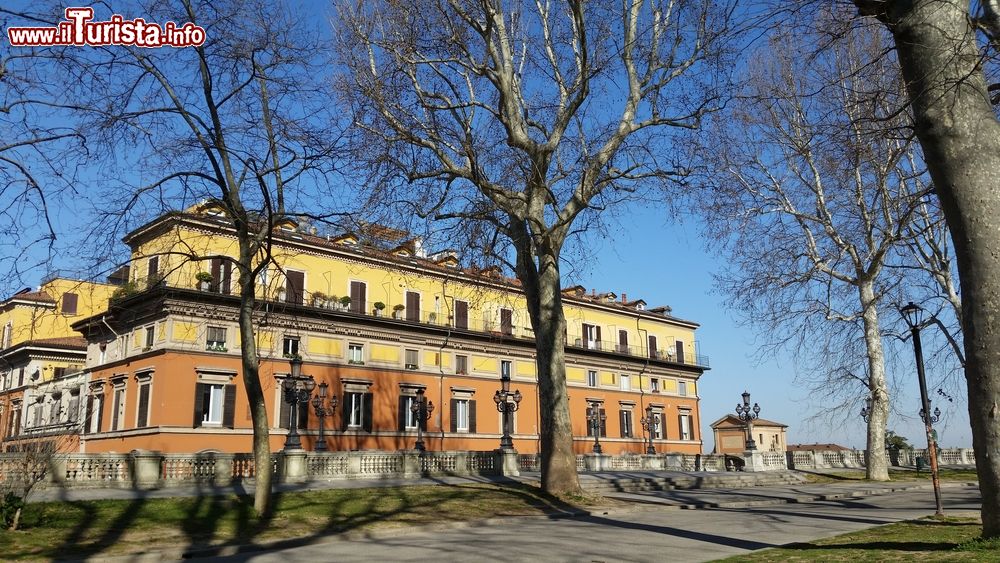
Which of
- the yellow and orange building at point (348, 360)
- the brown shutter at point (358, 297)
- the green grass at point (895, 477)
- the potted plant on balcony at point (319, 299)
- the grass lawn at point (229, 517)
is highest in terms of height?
the brown shutter at point (358, 297)

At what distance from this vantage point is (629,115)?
58.6 feet

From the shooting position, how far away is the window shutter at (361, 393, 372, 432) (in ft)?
130

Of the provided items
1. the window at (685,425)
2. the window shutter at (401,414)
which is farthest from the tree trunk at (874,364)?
the window at (685,425)

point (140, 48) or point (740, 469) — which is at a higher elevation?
point (140, 48)

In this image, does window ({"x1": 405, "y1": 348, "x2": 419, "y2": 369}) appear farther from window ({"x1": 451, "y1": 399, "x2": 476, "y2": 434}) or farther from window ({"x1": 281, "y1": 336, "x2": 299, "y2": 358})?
window ({"x1": 281, "y1": 336, "x2": 299, "y2": 358})

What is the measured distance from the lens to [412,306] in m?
43.7

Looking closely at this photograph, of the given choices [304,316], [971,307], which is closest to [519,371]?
[304,316]

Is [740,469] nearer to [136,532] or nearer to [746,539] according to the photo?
[746,539]

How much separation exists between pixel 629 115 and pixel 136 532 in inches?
525

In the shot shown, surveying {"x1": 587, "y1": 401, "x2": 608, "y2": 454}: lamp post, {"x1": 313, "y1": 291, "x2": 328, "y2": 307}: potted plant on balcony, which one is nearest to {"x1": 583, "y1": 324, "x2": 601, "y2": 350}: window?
{"x1": 587, "y1": 401, "x2": 608, "y2": 454}: lamp post

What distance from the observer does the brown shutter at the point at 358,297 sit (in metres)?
40.9

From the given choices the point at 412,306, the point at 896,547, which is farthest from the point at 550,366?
the point at 412,306

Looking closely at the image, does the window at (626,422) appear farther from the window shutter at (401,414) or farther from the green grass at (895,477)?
the green grass at (895,477)

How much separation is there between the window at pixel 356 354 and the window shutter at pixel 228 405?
21.9 feet
